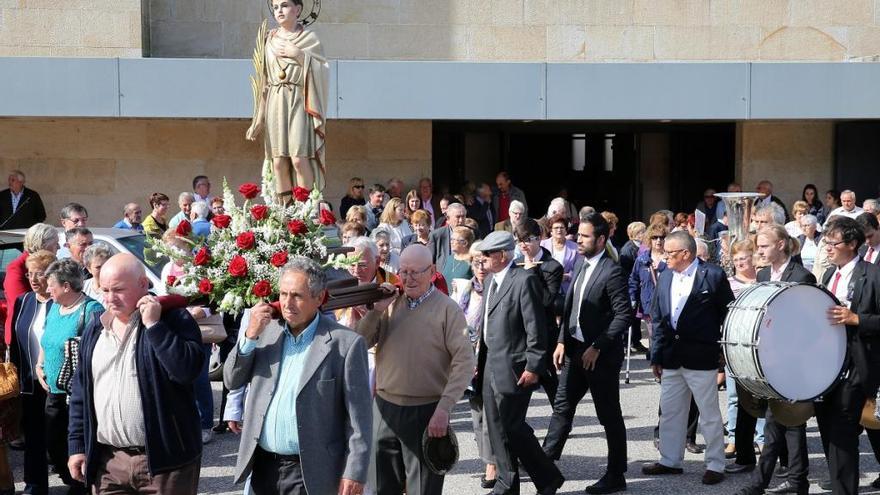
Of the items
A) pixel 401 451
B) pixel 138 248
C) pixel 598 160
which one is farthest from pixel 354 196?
pixel 401 451

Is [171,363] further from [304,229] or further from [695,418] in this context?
[695,418]

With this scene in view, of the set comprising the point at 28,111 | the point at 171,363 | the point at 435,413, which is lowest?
the point at 435,413

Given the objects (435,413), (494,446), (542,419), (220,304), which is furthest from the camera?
(542,419)

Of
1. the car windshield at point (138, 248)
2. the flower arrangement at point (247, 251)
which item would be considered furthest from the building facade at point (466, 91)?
the flower arrangement at point (247, 251)

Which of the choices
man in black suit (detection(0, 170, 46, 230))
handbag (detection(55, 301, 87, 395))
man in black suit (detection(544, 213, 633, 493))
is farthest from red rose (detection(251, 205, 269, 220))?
man in black suit (detection(0, 170, 46, 230))

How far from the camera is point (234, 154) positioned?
1983 centimetres

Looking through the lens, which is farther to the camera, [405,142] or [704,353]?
[405,142]

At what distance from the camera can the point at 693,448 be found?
32.2 feet

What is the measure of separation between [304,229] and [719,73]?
42.1 feet

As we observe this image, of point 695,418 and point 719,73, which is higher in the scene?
point 719,73

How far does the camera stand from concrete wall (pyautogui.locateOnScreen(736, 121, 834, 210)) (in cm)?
2088

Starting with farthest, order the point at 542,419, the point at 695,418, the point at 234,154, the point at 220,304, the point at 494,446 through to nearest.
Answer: the point at 234,154 → the point at 542,419 → the point at 695,418 → the point at 494,446 → the point at 220,304

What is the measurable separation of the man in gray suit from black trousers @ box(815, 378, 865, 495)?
3595 millimetres

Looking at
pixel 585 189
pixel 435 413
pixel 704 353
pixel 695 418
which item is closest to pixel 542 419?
pixel 695 418
